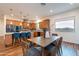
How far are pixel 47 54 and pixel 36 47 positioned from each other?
0.22m

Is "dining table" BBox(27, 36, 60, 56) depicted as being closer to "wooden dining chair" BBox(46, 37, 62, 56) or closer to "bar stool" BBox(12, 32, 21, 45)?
"wooden dining chair" BBox(46, 37, 62, 56)

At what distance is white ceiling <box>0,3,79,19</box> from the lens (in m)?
1.23

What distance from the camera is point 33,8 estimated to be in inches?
51.8

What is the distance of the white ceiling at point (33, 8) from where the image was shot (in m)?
1.23

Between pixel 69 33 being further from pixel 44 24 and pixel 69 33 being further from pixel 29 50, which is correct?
pixel 29 50

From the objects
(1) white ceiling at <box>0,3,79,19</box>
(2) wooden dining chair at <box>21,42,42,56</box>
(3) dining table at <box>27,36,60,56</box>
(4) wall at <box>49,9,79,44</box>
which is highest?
(1) white ceiling at <box>0,3,79,19</box>

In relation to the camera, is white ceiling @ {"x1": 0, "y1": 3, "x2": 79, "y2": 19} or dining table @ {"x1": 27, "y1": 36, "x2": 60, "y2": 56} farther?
dining table @ {"x1": 27, "y1": 36, "x2": 60, "y2": 56}

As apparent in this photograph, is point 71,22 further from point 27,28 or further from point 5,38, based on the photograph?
point 5,38

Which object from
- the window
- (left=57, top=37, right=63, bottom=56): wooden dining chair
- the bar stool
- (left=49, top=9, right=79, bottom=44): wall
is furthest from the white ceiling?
(left=57, top=37, right=63, bottom=56): wooden dining chair

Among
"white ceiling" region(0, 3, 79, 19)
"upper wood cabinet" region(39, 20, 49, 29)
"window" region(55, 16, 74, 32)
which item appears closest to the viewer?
"white ceiling" region(0, 3, 79, 19)

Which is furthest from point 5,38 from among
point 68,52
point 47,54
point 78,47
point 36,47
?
point 78,47

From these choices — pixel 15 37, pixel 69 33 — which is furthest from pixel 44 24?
pixel 15 37

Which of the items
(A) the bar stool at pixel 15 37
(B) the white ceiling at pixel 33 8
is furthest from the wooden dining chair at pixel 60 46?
(A) the bar stool at pixel 15 37

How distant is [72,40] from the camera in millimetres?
1373
